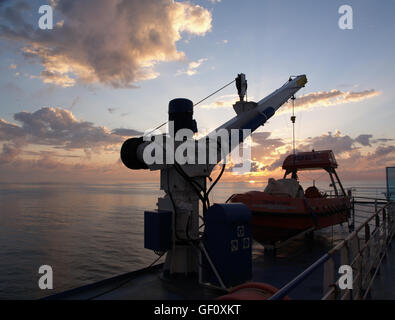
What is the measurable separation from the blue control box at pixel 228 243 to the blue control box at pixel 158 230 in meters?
0.79

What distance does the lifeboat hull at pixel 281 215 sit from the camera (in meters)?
8.38

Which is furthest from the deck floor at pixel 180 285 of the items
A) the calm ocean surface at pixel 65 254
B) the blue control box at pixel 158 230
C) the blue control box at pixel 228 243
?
the calm ocean surface at pixel 65 254

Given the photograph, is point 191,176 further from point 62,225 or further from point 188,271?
point 62,225

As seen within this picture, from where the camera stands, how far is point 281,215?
8.45 m

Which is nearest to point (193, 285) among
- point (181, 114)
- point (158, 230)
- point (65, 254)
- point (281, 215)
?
point (158, 230)

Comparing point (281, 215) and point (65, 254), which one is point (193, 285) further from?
point (65, 254)

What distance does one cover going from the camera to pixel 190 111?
6.50 metres

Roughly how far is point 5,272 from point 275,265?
9.73 metres

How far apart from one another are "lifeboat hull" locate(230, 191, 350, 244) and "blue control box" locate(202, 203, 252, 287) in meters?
3.01

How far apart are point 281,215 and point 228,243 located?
3542 mm

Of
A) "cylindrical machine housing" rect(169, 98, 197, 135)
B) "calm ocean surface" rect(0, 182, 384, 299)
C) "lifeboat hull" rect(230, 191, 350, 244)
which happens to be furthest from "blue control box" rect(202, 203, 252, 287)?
"calm ocean surface" rect(0, 182, 384, 299)

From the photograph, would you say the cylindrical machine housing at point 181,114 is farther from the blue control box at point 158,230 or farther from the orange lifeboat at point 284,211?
the orange lifeboat at point 284,211

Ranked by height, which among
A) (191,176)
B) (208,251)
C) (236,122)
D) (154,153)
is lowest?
(208,251)
